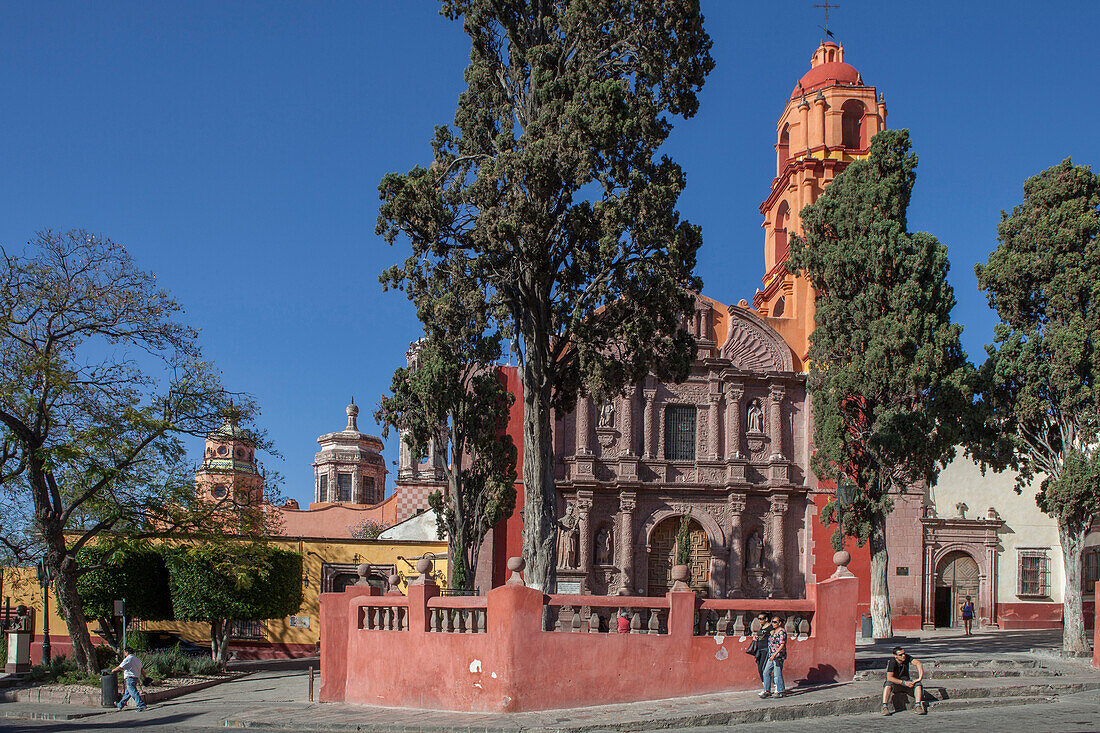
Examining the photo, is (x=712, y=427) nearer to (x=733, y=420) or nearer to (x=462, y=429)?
(x=733, y=420)

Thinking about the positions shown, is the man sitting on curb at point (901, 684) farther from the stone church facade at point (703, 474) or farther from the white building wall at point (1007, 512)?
the white building wall at point (1007, 512)

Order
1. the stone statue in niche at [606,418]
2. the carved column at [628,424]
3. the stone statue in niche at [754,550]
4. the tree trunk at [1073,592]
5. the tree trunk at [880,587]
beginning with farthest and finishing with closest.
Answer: the stone statue in niche at [606,418] < the carved column at [628,424] < the stone statue in niche at [754,550] < the tree trunk at [880,587] < the tree trunk at [1073,592]

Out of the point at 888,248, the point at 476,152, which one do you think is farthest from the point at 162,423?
the point at 888,248

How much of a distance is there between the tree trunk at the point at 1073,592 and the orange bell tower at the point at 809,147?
42.3 ft

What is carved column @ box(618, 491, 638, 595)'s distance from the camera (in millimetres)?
31922

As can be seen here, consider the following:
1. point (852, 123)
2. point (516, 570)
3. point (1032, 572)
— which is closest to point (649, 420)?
point (1032, 572)

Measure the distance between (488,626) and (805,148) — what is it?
2655 centimetres

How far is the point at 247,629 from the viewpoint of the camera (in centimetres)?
3234

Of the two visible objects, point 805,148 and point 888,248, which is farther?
point 805,148

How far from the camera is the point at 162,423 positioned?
23.5 metres

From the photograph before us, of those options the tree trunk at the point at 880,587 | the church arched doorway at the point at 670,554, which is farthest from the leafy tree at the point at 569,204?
the church arched doorway at the point at 670,554

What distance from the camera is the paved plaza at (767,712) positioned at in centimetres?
1400

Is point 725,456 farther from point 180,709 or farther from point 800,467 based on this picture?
point 180,709

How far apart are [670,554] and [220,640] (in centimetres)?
1313
